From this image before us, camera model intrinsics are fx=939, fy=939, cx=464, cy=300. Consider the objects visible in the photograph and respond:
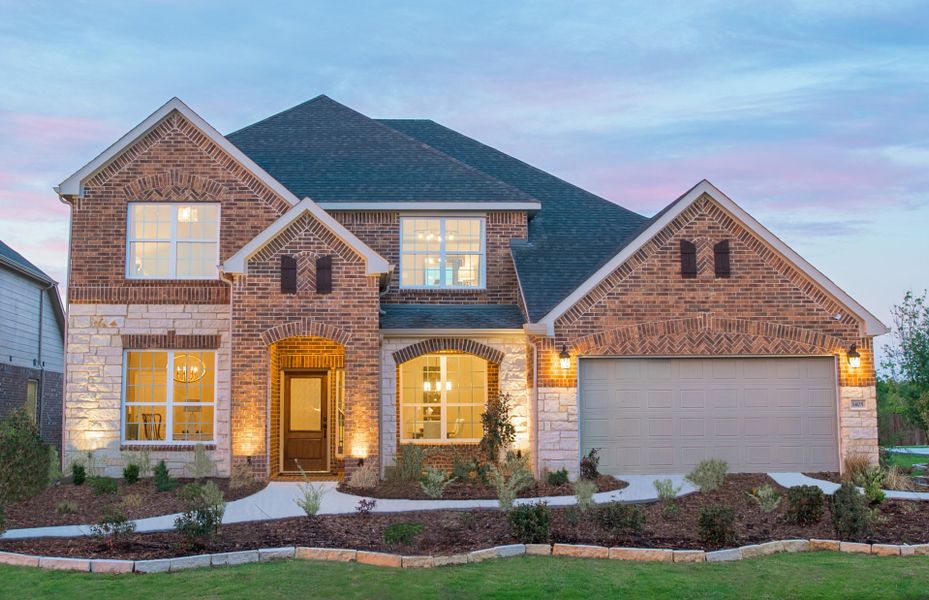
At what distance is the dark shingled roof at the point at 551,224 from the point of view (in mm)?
19625

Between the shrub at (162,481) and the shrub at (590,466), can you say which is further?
the shrub at (590,466)

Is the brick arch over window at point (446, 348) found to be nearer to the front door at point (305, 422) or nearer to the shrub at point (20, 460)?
the front door at point (305, 422)

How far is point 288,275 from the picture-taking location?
17.7 m

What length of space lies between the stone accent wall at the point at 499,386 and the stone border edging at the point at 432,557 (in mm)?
8019

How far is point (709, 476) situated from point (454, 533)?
5.22 metres

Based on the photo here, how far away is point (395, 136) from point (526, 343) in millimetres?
7676

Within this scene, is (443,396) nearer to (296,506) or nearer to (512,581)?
(296,506)

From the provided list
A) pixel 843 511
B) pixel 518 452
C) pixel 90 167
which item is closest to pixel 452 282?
A: pixel 518 452

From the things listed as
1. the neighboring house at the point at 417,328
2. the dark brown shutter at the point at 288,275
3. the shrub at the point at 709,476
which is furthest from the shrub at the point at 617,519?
the dark brown shutter at the point at 288,275

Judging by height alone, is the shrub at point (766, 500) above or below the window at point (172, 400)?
below

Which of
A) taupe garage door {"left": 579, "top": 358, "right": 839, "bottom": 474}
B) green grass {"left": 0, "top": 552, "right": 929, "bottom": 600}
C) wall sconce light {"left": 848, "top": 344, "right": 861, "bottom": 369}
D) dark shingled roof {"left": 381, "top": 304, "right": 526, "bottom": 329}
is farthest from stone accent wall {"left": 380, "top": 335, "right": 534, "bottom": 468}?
green grass {"left": 0, "top": 552, "right": 929, "bottom": 600}

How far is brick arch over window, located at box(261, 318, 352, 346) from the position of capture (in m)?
17.6

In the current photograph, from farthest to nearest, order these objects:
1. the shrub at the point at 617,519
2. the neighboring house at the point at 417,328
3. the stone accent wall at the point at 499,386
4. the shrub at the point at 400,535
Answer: the stone accent wall at the point at 499,386 → the neighboring house at the point at 417,328 → the shrub at the point at 617,519 → the shrub at the point at 400,535

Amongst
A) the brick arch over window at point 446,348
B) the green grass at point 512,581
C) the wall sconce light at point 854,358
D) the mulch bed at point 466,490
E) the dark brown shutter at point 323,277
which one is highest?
the dark brown shutter at point 323,277
